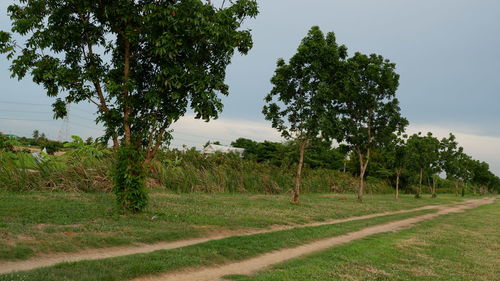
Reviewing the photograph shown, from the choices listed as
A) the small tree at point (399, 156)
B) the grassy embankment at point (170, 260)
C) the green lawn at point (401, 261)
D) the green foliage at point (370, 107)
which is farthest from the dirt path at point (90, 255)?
the small tree at point (399, 156)

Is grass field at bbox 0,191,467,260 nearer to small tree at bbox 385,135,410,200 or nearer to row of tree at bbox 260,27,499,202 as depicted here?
row of tree at bbox 260,27,499,202

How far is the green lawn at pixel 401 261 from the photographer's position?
769 centimetres

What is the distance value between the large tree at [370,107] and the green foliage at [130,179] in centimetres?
1742

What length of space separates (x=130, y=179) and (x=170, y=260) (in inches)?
201

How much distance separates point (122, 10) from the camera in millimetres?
11547

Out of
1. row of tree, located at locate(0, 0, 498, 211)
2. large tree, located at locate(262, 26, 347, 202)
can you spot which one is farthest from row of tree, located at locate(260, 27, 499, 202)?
row of tree, located at locate(0, 0, 498, 211)

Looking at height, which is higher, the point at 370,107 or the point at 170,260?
the point at 370,107

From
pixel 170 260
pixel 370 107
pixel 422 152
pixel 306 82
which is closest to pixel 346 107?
pixel 370 107

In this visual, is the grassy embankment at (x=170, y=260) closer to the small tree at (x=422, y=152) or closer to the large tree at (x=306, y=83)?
the large tree at (x=306, y=83)

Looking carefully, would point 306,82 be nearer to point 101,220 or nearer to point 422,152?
point 101,220

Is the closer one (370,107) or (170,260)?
(170,260)

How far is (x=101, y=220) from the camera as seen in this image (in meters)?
10.9

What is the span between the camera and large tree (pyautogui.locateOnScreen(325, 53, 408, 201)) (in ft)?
88.8

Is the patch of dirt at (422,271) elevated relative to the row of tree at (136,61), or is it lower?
lower
